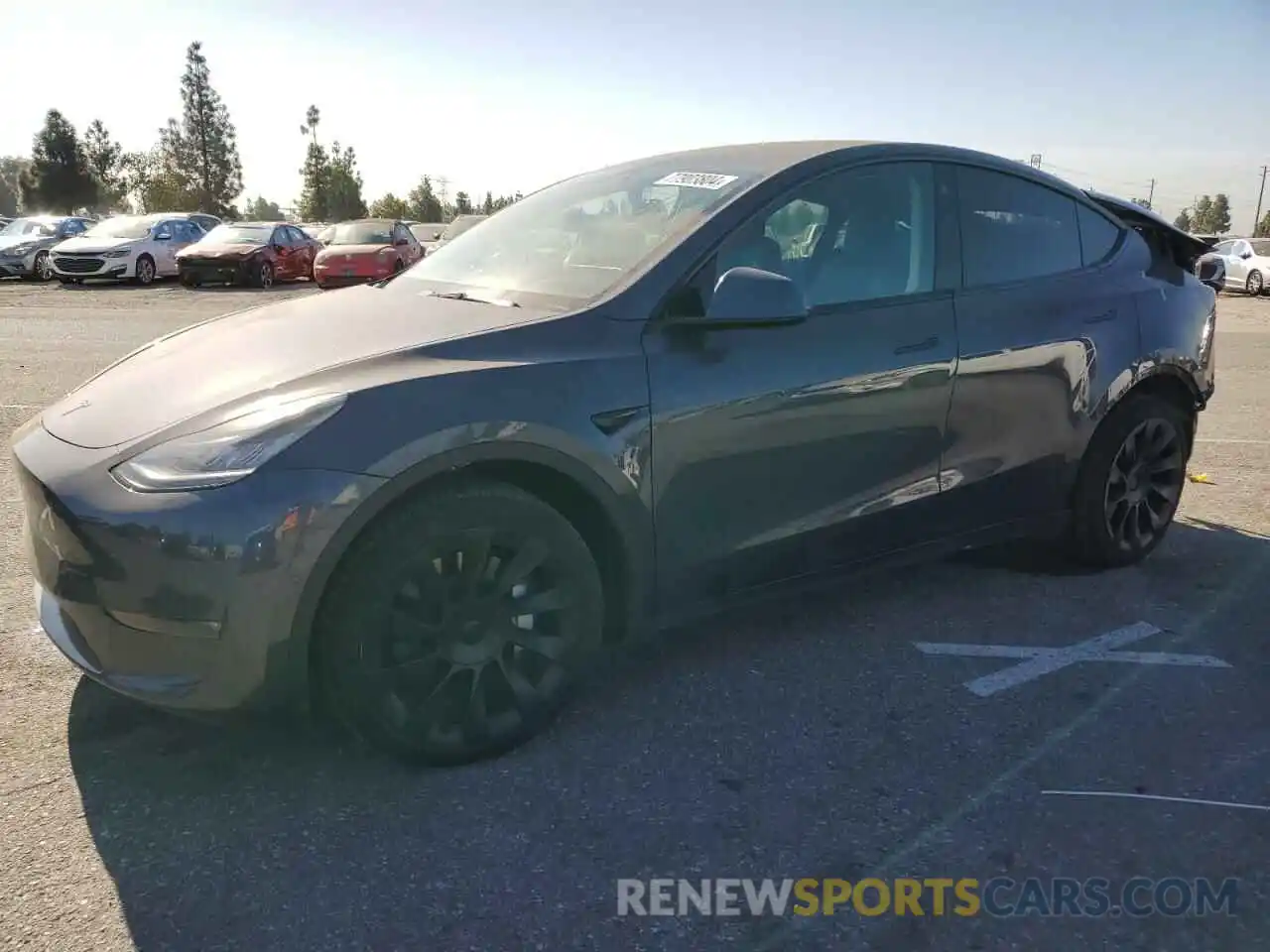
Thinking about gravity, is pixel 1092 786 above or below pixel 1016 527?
below

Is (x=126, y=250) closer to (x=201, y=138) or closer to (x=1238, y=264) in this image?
(x=1238, y=264)

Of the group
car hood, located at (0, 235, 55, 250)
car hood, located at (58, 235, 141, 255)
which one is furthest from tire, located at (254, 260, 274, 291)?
car hood, located at (0, 235, 55, 250)

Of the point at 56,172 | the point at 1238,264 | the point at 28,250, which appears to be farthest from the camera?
the point at 56,172

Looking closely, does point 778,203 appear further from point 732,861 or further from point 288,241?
point 288,241

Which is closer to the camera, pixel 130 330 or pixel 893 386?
pixel 893 386

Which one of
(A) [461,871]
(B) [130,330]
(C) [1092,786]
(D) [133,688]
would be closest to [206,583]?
(D) [133,688]

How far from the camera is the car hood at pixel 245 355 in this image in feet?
8.73

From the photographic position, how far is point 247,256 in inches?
857

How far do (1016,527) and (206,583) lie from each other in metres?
2.89

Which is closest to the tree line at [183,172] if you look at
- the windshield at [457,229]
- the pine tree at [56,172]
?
the pine tree at [56,172]

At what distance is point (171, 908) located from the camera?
219 cm

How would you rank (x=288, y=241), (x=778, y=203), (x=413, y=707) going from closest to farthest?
(x=413, y=707) → (x=778, y=203) → (x=288, y=241)
